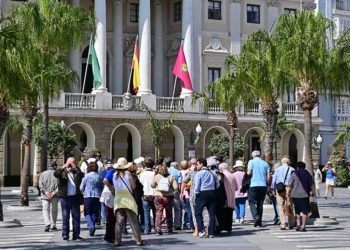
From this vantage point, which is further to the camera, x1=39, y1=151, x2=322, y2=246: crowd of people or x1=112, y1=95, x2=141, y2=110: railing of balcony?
x1=112, y1=95, x2=141, y2=110: railing of balcony

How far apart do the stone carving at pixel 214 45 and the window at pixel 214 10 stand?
52.1 inches

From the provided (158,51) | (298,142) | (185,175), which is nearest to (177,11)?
(158,51)

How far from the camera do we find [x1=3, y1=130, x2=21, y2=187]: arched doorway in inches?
1795

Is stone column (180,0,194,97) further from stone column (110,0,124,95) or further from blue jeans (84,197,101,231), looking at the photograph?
blue jeans (84,197,101,231)

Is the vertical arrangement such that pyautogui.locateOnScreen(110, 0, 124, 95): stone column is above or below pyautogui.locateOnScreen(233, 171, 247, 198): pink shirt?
above

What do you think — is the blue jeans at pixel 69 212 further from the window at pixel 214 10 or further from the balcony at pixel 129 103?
the window at pixel 214 10

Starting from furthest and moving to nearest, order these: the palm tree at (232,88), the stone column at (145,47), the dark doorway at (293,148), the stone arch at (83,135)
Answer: the dark doorway at (293,148) < the stone column at (145,47) < the stone arch at (83,135) < the palm tree at (232,88)

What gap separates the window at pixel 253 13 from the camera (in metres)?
51.8

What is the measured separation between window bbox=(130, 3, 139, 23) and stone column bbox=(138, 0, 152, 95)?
326 cm

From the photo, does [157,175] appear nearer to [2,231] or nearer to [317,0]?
[2,231]

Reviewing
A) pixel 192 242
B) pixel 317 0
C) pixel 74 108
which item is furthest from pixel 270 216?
pixel 317 0

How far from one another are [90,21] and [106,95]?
1749cm

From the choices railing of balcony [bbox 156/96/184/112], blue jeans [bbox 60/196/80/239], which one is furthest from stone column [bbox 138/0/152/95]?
blue jeans [bbox 60/196/80/239]

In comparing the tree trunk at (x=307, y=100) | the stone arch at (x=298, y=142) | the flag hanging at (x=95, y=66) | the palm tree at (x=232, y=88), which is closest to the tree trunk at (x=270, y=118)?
the palm tree at (x=232, y=88)
